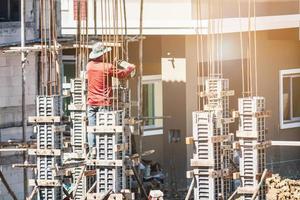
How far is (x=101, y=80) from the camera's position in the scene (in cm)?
1586

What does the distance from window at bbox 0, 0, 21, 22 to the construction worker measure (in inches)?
204

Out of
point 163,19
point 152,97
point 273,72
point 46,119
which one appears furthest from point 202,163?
point 273,72

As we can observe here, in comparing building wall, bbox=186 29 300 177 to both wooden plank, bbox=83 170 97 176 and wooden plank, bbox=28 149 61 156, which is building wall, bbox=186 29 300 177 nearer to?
wooden plank, bbox=83 170 97 176

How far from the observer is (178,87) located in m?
22.3

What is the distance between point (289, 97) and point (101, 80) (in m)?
9.59

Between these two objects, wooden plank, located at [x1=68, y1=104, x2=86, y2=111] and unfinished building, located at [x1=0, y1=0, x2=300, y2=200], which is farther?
wooden plank, located at [x1=68, y1=104, x2=86, y2=111]

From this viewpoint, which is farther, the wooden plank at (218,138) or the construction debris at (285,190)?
the wooden plank at (218,138)

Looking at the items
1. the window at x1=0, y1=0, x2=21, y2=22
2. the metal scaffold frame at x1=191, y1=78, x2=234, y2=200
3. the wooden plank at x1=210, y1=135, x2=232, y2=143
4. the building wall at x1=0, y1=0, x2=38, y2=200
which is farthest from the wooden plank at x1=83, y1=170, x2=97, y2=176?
the window at x1=0, y1=0, x2=21, y2=22

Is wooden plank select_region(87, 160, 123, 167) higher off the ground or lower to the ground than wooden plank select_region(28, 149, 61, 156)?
lower

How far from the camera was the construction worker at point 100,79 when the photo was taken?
51.0 ft

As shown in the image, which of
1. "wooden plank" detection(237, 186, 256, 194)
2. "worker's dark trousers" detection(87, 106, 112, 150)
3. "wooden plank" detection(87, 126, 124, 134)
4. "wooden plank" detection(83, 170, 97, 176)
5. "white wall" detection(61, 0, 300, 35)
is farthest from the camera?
"white wall" detection(61, 0, 300, 35)

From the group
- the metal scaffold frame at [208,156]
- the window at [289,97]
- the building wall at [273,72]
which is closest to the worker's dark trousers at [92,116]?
the metal scaffold frame at [208,156]

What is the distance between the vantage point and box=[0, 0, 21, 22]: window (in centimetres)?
2106

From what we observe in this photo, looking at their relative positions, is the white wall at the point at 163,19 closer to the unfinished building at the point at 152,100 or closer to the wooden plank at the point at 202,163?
the unfinished building at the point at 152,100
